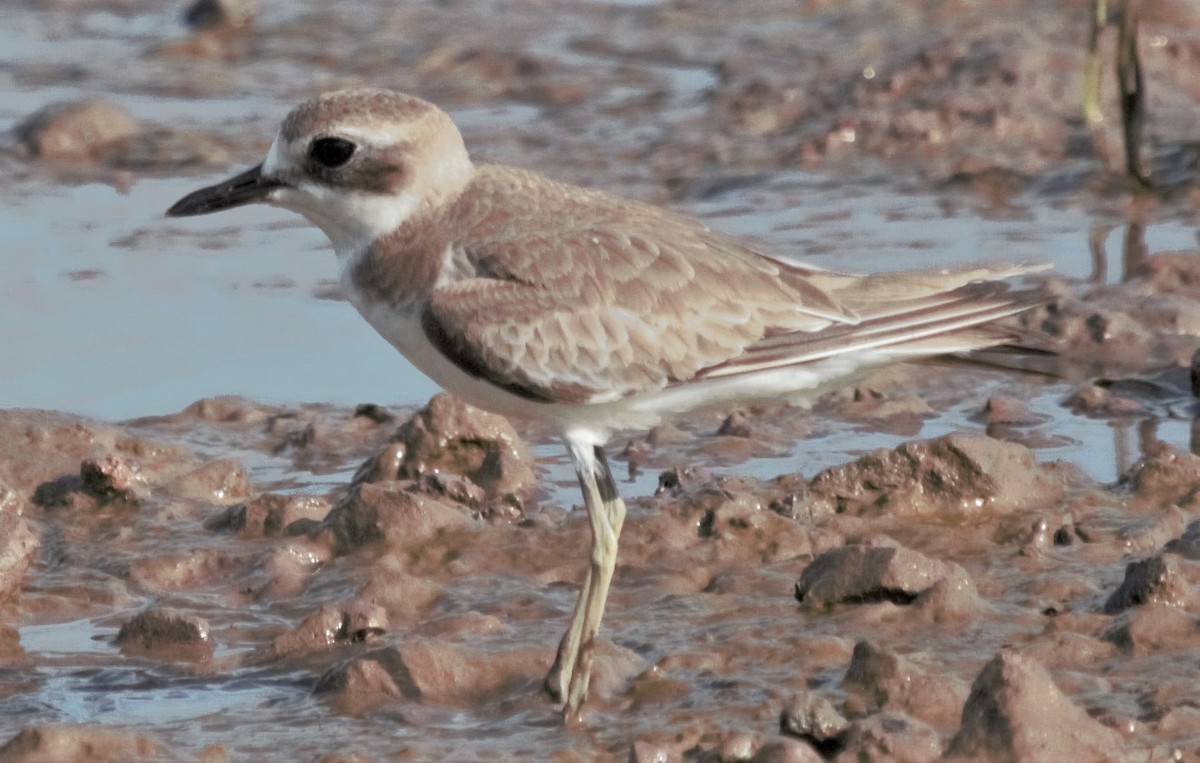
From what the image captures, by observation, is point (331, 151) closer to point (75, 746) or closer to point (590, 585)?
point (590, 585)

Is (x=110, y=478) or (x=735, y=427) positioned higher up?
(x=110, y=478)

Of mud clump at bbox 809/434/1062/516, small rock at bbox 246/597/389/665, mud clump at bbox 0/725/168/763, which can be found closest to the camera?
→ mud clump at bbox 0/725/168/763

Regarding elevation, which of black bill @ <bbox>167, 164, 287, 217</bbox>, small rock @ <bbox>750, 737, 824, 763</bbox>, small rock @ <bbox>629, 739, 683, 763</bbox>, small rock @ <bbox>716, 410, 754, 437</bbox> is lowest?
small rock @ <bbox>716, 410, 754, 437</bbox>

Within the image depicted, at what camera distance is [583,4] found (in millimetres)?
14539

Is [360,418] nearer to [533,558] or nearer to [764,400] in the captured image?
[533,558]

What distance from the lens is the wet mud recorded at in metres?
5.46

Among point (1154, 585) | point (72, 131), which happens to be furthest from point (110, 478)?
point (72, 131)

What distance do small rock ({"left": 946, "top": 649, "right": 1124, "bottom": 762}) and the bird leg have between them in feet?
3.55

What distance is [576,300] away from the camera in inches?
231

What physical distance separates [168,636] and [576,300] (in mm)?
1551

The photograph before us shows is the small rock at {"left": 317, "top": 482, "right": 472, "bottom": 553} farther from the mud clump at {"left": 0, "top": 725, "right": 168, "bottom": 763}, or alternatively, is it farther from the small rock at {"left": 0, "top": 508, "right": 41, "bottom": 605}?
the mud clump at {"left": 0, "top": 725, "right": 168, "bottom": 763}

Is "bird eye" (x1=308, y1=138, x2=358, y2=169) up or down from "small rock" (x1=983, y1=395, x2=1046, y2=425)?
up

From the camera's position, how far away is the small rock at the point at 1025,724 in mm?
4801

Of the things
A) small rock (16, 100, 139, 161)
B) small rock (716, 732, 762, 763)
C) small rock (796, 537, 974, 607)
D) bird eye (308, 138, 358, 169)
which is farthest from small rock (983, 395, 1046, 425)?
small rock (16, 100, 139, 161)
